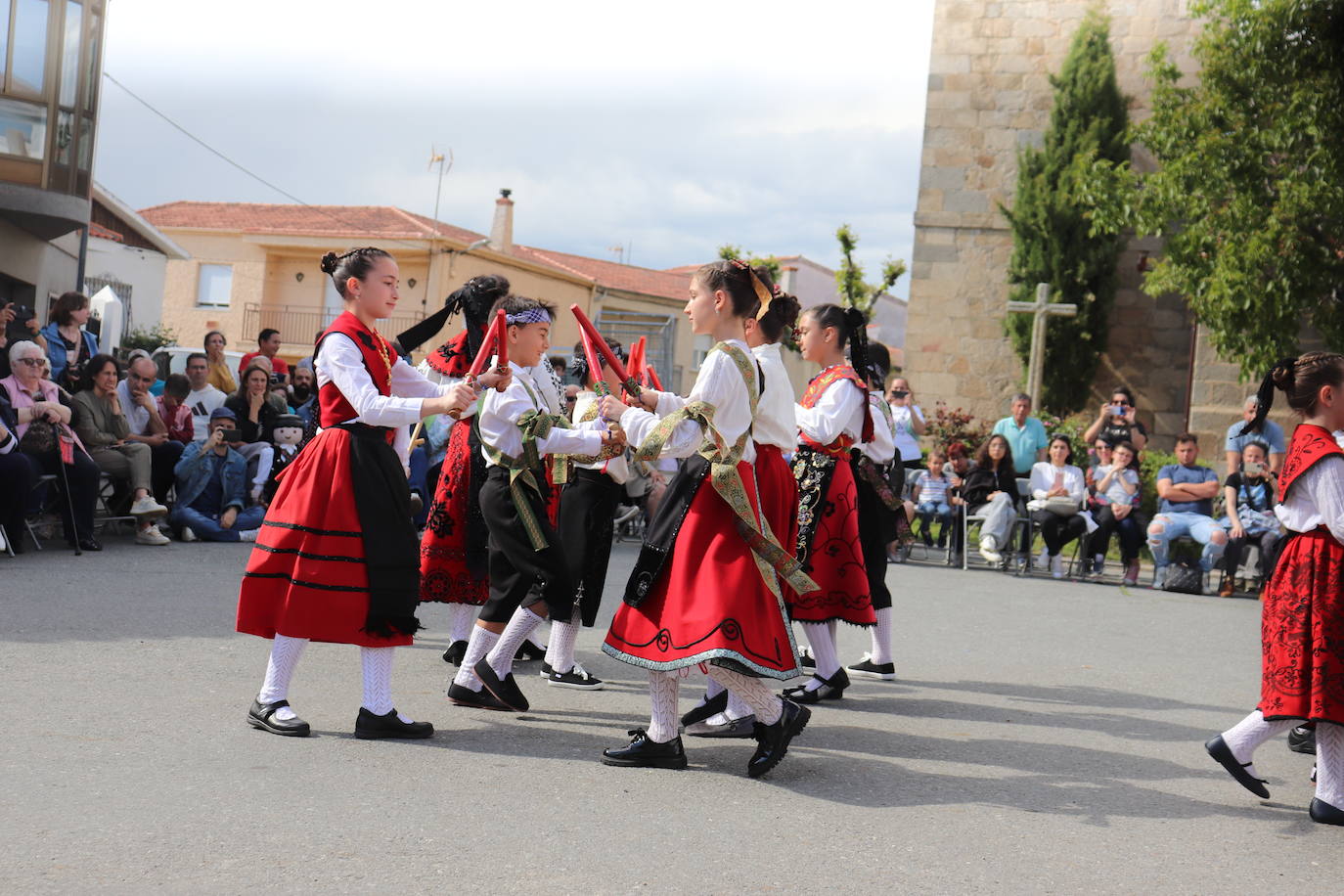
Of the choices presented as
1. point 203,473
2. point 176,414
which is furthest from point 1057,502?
point 176,414

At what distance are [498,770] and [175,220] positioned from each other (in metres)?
43.1

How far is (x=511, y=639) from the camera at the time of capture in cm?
608

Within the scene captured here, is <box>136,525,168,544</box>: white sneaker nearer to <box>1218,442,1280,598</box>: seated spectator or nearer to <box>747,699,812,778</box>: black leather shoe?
<box>747,699,812,778</box>: black leather shoe

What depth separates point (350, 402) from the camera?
5312 mm

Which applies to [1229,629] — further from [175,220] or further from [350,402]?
[175,220]

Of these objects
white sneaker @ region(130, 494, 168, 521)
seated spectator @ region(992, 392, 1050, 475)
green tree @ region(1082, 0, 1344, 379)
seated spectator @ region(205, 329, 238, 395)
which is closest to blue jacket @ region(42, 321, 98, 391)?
white sneaker @ region(130, 494, 168, 521)

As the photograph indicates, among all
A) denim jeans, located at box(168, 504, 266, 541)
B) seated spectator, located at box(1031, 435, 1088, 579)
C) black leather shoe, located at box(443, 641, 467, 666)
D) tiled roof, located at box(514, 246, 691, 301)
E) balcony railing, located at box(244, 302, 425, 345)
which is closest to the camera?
black leather shoe, located at box(443, 641, 467, 666)

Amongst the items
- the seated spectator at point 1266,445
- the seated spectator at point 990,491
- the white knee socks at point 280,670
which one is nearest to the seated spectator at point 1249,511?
the seated spectator at point 1266,445

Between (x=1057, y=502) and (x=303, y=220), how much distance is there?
115 feet

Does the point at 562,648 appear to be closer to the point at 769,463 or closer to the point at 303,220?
the point at 769,463

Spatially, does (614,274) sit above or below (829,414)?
above

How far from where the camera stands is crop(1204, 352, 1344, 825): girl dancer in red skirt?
16.6ft

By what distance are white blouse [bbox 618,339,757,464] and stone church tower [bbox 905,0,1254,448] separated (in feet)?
63.4

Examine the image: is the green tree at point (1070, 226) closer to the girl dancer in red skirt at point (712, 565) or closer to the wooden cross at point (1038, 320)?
the wooden cross at point (1038, 320)
